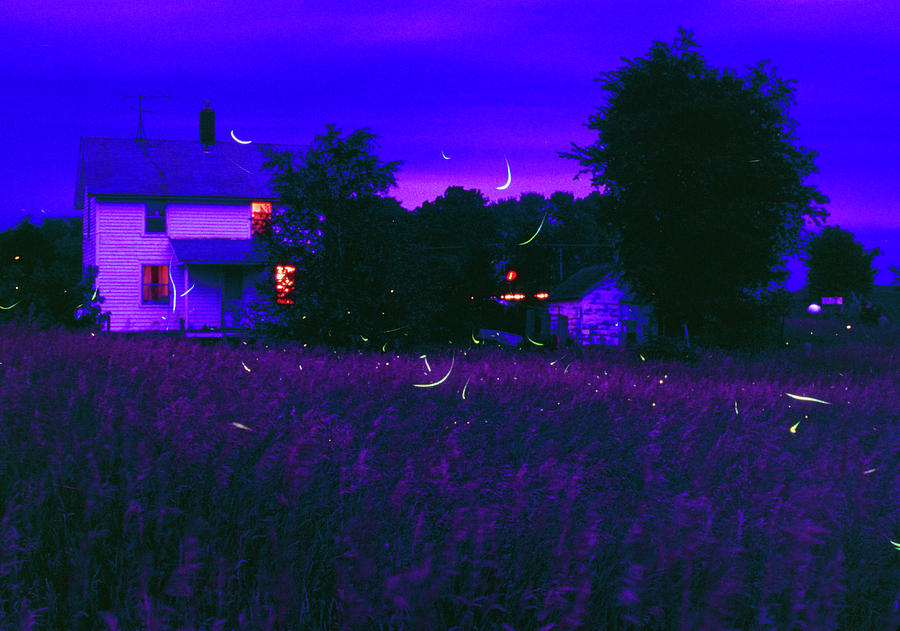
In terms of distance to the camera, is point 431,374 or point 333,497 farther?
point 431,374

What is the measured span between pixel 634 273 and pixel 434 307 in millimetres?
13149

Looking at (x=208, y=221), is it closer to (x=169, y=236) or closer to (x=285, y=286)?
(x=169, y=236)

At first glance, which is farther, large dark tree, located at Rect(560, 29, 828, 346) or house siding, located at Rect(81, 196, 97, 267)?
house siding, located at Rect(81, 196, 97, 267)

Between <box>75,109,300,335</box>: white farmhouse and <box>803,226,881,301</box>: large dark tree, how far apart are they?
Answer: 68.9 meters

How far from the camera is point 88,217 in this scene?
121 feet

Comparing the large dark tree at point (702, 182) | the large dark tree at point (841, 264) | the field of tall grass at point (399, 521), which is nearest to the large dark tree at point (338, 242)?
the field of tall grass at point (399, 521)

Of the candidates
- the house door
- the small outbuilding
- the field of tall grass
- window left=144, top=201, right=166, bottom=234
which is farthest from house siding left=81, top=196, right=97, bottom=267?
the field of tall grass

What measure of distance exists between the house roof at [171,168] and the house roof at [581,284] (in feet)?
61.7

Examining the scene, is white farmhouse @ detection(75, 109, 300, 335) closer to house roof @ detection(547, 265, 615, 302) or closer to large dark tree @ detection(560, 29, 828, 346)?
large dark tree @ detection(560, 29, 828, 346)

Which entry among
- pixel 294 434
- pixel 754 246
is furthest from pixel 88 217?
pixel 294 434

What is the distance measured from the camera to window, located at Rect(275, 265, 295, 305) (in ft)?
57.5

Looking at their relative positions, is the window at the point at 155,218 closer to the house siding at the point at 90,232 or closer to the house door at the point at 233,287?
the house siding at the point at 90,232

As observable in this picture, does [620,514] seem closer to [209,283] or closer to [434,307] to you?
[434,307]

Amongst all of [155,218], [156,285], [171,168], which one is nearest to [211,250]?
[156,285]
